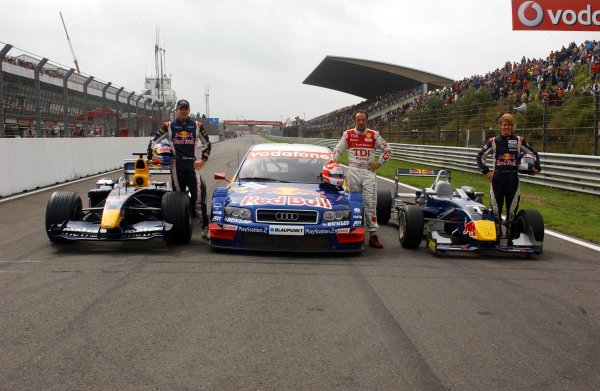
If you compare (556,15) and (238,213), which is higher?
(556,15)

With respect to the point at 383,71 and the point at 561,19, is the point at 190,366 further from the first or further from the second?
the point at 383,71

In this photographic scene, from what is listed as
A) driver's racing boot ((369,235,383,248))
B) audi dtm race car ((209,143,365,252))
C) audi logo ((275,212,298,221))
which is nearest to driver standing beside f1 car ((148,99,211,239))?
audi dtm race car ((209,143,365,252))

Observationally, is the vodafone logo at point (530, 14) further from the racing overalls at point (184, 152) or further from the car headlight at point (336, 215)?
the car headlight at point (336, 215)

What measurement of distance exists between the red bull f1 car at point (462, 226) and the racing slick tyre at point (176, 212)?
104 inches

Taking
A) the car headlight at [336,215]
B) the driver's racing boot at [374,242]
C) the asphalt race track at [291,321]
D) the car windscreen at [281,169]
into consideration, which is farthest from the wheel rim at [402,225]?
the car windscreen at [281,169]

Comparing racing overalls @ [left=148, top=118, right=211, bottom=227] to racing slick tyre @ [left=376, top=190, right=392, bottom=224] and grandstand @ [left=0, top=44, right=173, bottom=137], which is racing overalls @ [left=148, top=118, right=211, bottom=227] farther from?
grandstand @ [left=0, top=44, right=173, bottom=137]

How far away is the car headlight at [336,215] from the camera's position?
22.4 ft

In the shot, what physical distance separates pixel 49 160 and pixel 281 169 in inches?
367

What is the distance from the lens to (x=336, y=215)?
689 centimetres

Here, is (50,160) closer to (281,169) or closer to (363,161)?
(281,169)

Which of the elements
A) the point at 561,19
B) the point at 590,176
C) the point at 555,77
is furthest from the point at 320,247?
the point at 555,77

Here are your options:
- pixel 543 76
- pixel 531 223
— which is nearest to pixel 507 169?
pixel 531 223

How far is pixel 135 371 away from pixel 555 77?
24559 millimetres

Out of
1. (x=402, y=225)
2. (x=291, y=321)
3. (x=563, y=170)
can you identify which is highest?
(x=563, y=170)
